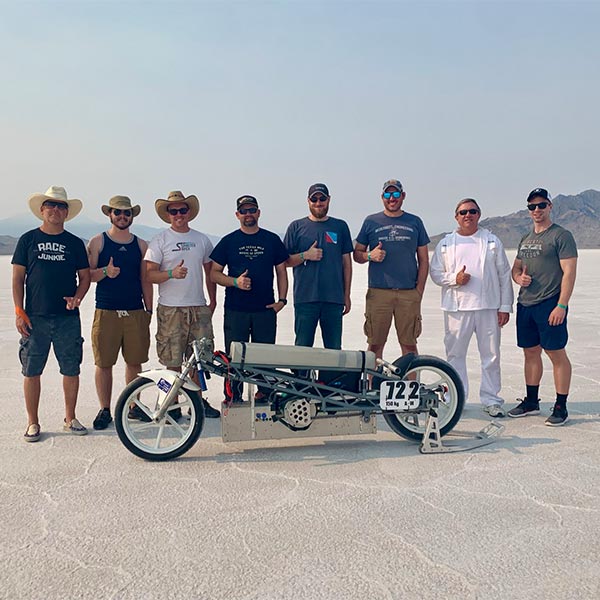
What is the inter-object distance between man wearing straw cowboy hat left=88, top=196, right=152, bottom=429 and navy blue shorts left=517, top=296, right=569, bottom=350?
351cm

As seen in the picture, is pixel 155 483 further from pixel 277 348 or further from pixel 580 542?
pixel 580 542

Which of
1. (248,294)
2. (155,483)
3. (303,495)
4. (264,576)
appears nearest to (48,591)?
(264,576)

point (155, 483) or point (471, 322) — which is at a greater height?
point (471, 322)

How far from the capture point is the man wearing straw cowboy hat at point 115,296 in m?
4.94

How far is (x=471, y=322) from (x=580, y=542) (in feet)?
8.99

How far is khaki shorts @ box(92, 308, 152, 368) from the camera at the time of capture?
494cm

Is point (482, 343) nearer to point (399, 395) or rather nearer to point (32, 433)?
point (399, 395)

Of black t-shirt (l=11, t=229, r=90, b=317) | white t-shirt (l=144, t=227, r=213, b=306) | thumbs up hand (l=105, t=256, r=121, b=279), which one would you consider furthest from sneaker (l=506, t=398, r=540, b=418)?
black t-shirt (l=11, t=229, r=90, b=317)

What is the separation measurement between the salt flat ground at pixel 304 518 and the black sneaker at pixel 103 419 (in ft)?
0.36

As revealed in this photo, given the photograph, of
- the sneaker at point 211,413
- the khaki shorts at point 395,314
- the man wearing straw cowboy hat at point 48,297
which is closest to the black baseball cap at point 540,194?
the khaki shorts at point 395,314

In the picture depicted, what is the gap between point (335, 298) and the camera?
5.35 m

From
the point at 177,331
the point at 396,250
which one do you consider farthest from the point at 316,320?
the point at 177,331

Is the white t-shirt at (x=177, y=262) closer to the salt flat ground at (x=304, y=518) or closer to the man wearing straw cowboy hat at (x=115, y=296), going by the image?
the man wearing straw cowboy hat at (x=115, y=296)

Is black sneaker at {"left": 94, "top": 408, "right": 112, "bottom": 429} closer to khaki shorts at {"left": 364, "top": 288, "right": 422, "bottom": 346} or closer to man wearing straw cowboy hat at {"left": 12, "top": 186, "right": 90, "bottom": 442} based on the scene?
man wearing straw cowboy hat at {"left": 12, "top": 186, "right": 90, "bottom": 442}
